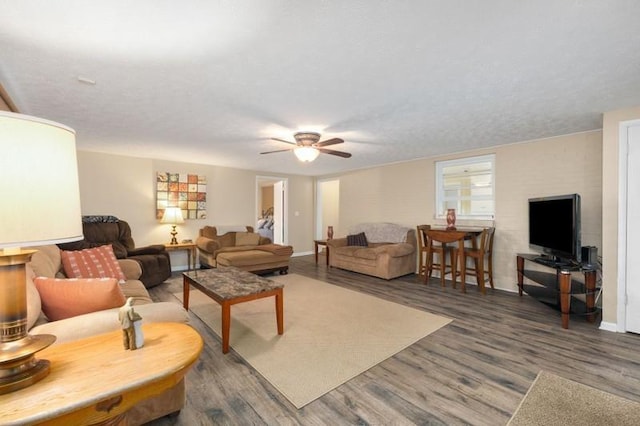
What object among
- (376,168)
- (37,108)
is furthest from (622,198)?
(37,108)

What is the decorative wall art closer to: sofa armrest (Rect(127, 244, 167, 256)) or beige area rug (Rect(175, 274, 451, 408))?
sofa armrest (Rect(127, 244, 167, 256))

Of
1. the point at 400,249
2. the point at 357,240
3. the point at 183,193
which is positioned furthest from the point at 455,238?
the point at 183,193

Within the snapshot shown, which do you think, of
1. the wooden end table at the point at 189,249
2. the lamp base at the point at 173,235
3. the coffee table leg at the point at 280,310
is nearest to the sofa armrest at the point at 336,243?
the wooden end table at the point at 189,249

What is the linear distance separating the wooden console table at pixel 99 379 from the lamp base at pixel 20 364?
0.07 feet

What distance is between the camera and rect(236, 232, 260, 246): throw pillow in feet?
18.5

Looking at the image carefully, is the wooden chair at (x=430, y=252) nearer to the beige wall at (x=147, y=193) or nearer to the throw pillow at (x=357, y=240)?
the throw pillow at (x=357, y=240)

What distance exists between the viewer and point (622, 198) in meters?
2.75

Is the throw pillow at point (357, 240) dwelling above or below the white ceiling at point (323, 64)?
below

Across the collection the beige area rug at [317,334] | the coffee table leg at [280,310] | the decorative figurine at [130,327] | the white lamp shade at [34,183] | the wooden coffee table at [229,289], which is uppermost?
the white lamp shade at [34,183]

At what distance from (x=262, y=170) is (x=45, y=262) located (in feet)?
15.7

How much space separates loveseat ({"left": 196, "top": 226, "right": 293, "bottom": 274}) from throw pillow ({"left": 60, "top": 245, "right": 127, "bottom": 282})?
1767 mm

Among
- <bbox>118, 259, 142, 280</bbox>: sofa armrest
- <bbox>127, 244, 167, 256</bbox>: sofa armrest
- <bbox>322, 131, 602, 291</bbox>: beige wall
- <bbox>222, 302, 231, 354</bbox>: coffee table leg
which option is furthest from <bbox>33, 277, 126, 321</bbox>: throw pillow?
<bbox>322, 131, 602, 291</bbox>: beige wall

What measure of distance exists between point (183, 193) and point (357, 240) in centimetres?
366

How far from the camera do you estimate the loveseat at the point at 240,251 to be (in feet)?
15.6
